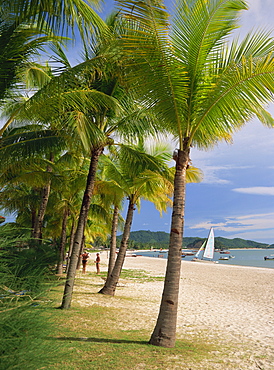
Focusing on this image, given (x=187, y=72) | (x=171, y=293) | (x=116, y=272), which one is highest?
(x=187, y=72)

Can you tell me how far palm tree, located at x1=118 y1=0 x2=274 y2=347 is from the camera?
560 centimetres

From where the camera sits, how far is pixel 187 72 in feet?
19.3

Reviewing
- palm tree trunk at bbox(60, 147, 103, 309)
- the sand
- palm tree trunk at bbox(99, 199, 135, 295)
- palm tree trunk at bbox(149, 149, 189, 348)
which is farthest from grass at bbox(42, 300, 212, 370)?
palm tree trunk at bbox(99, 199, 135, 295)

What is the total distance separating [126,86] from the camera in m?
6.79

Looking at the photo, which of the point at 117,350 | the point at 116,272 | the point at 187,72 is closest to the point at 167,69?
the point at 187,72

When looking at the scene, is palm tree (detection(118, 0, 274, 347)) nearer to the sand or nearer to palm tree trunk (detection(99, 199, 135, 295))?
the sand

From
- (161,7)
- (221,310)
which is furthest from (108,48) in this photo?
(221,310)

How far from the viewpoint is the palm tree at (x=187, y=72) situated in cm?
560

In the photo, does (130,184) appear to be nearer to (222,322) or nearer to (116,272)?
(116,272)

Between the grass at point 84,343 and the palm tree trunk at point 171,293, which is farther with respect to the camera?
the palm tree trunk at point 171,293

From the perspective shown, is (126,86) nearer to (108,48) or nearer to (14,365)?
(108,48)

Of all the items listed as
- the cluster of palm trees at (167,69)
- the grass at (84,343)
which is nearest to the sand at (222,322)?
the grass at (84,343)

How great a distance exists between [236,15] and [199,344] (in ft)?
21.5

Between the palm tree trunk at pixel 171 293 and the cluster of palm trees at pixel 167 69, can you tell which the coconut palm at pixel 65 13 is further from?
the palm tree trunk at pixel 171 293
